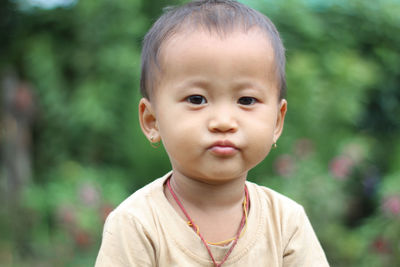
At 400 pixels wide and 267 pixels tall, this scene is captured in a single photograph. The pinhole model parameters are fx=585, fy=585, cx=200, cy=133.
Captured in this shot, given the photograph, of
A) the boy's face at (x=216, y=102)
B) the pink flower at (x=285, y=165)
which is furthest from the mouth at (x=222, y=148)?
the pink flower at (x=285, y=165)

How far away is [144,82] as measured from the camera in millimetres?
2311

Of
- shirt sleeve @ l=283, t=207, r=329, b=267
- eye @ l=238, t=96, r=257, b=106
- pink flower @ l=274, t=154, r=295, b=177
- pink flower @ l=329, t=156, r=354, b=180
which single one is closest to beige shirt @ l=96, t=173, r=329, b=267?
shirt sleeve @ l=283, t=207, r=329, b=267

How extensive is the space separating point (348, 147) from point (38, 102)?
3.23 m

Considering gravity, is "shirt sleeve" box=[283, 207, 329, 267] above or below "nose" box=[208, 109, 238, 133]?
below

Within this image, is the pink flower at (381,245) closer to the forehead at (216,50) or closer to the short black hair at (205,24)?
the short black hair at (205,24)

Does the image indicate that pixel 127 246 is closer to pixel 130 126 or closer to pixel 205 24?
pixel 205 24

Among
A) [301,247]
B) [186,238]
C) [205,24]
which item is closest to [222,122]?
[205,24]

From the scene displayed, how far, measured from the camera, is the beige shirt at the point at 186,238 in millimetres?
2115

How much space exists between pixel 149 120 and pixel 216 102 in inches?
14.6

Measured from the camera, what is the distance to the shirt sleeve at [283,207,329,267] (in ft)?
7.64

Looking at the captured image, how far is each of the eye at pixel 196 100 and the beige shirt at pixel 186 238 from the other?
1.40 ft

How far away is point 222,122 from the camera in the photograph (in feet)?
6.57

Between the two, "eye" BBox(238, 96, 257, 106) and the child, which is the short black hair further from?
"eye" BBox(238, 96, 257, 106)

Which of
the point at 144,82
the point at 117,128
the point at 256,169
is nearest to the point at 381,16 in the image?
the point at 256,169
